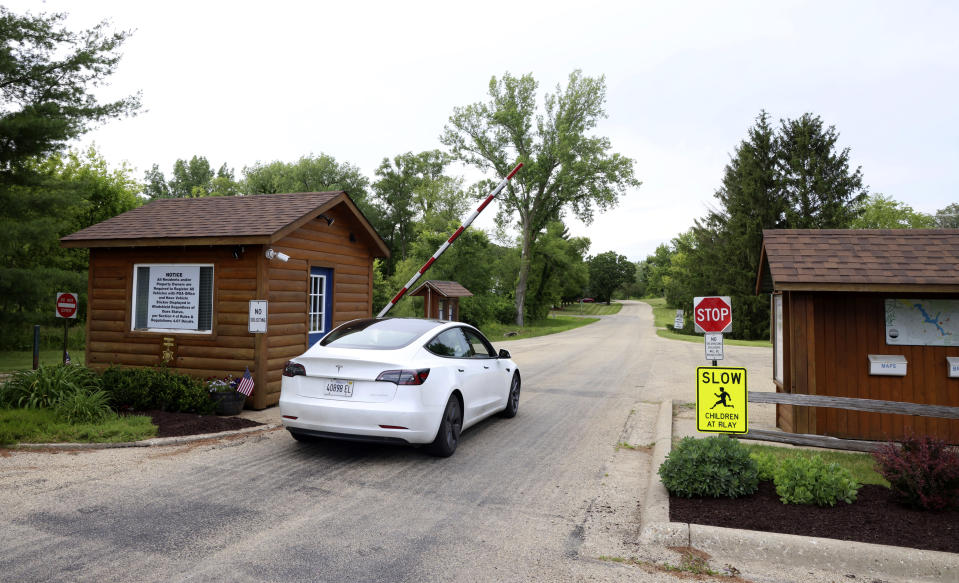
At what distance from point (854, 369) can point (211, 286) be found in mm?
9471

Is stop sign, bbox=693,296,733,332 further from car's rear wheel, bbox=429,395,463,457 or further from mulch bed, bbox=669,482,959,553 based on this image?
car's rear wheel, bbox=429,395,463,457

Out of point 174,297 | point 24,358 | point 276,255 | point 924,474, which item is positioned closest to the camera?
point 924,474

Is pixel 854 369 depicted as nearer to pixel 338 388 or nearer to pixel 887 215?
pixel 338 388

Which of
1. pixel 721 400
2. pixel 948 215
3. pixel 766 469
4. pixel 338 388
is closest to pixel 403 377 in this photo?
pixel 338 388

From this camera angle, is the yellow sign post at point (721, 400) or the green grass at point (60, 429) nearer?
the yellow sign post at point (721, 400)

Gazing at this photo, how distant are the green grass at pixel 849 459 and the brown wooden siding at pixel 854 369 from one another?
805mm

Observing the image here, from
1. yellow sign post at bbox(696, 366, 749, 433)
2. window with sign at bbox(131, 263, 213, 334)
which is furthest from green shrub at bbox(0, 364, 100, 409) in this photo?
yellow sign post at bbox(696, 366, 749, 433)

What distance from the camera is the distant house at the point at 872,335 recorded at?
7355 mm

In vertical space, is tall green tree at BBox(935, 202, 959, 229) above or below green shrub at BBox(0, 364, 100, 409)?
above

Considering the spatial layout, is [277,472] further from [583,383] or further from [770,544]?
[583,383]

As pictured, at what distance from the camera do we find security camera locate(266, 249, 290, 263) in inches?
346

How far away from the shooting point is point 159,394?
825 centimetres

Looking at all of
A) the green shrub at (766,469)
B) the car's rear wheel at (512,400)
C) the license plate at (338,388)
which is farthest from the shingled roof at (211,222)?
the green shrub at (766,469)

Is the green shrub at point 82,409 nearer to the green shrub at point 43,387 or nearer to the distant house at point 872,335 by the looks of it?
the green shrub at point 43,387
